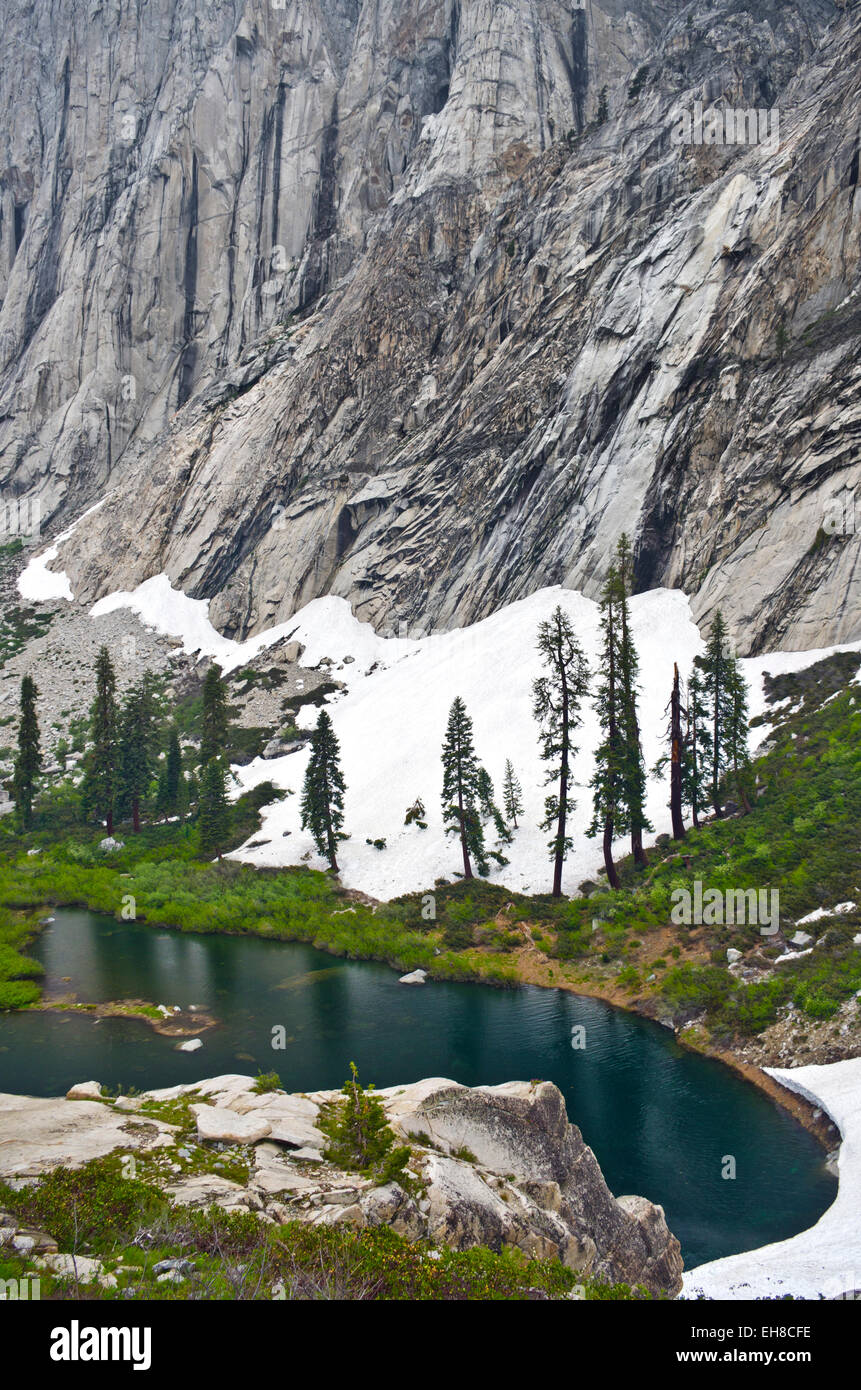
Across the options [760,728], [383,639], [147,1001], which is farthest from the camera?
[383,639]

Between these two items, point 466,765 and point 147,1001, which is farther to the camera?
Result: point 466,765

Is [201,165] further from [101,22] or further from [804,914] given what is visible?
[804,914]

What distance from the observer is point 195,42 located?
119250 millimetres

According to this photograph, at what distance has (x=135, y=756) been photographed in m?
51.6

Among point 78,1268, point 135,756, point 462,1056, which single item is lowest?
point 462,1056

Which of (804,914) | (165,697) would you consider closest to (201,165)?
(165,697)

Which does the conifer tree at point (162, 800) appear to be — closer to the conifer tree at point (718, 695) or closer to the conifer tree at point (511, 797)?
the conifer tree at point (511, 797)

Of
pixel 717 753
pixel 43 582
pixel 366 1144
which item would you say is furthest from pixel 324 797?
pixel 43 582

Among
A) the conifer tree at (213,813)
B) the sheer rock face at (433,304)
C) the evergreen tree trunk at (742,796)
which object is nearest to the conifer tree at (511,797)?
the evergreen tree trunk at (742,796)

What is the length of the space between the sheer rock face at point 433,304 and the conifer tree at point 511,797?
15.8 metres

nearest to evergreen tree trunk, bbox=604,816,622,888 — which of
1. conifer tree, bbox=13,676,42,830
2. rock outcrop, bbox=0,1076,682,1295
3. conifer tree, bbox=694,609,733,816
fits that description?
conifer tree, bbox=694,609,733,816

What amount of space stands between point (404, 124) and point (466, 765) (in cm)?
10180

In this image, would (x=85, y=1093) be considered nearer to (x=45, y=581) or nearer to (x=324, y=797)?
(x=324, y=797)

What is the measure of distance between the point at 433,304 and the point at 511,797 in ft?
201
